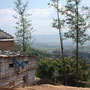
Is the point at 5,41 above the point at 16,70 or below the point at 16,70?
above

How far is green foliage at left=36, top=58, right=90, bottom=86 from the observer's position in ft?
81.7

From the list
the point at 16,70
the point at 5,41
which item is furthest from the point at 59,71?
the point at 16,70

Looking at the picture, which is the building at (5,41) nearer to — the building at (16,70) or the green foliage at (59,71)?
the building at (16,70)

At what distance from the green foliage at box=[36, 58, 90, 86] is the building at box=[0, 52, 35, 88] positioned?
8.61 meters

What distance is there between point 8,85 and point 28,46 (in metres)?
14.6

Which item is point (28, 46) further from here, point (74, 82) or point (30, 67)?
point (30, 67)

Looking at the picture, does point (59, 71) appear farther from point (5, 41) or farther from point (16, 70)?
point (16, 70)

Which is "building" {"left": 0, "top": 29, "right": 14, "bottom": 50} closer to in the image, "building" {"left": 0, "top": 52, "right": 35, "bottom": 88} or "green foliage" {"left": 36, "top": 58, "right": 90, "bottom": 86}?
"building" {"left": 0, "top": 52, "right": 35, "bottom": 88}

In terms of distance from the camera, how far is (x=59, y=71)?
88.0ft

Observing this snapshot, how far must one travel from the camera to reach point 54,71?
91.8 ft

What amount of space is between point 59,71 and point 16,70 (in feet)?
41.1

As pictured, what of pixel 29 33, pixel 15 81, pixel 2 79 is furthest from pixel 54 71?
pixel 2 79

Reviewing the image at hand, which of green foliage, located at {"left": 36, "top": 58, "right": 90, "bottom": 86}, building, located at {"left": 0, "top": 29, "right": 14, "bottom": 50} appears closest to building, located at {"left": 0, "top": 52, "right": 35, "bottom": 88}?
building, located at {"left": 0, "top": 29, "right": 14, "bottom": 50}

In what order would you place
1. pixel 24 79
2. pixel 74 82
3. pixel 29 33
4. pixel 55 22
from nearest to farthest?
pixel 24 79 < pixel 55 22 < pixel 74 82 < pixel 29 33
